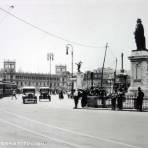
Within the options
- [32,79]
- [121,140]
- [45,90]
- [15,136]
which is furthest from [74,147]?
[32,79]

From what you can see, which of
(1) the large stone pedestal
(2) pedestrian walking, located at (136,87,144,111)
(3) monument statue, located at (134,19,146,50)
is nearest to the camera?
(2) pedestrian walking, located at (136,87,144,111)

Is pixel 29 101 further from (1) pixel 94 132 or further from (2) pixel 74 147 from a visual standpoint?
(2) pixel 74 147

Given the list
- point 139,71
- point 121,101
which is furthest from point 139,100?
point 139,71

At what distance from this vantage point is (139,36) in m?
33.8

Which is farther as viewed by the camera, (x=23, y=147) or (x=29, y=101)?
(x=29, y=101)

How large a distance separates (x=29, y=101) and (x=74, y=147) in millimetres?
34726

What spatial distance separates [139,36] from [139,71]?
3.35 metres

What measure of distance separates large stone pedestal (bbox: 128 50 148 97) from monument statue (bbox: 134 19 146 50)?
0.97 metres

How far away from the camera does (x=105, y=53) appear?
191 feet

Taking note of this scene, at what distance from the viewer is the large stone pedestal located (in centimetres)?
3198

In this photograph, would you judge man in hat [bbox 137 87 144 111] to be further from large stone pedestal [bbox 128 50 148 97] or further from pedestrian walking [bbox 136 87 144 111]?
large stone pedestal [bbox 128 50 148 97]

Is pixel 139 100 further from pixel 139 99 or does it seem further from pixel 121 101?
A: pixel 121 101

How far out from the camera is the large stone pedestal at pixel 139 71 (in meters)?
32.0

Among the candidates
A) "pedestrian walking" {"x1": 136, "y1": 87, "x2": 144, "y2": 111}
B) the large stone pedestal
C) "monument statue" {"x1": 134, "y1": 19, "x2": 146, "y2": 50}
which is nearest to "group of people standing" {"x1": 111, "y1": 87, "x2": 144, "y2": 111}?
"pedestrian walking" {"x1": 136, "y1": 87, "x2": 144, "y2": 111}
